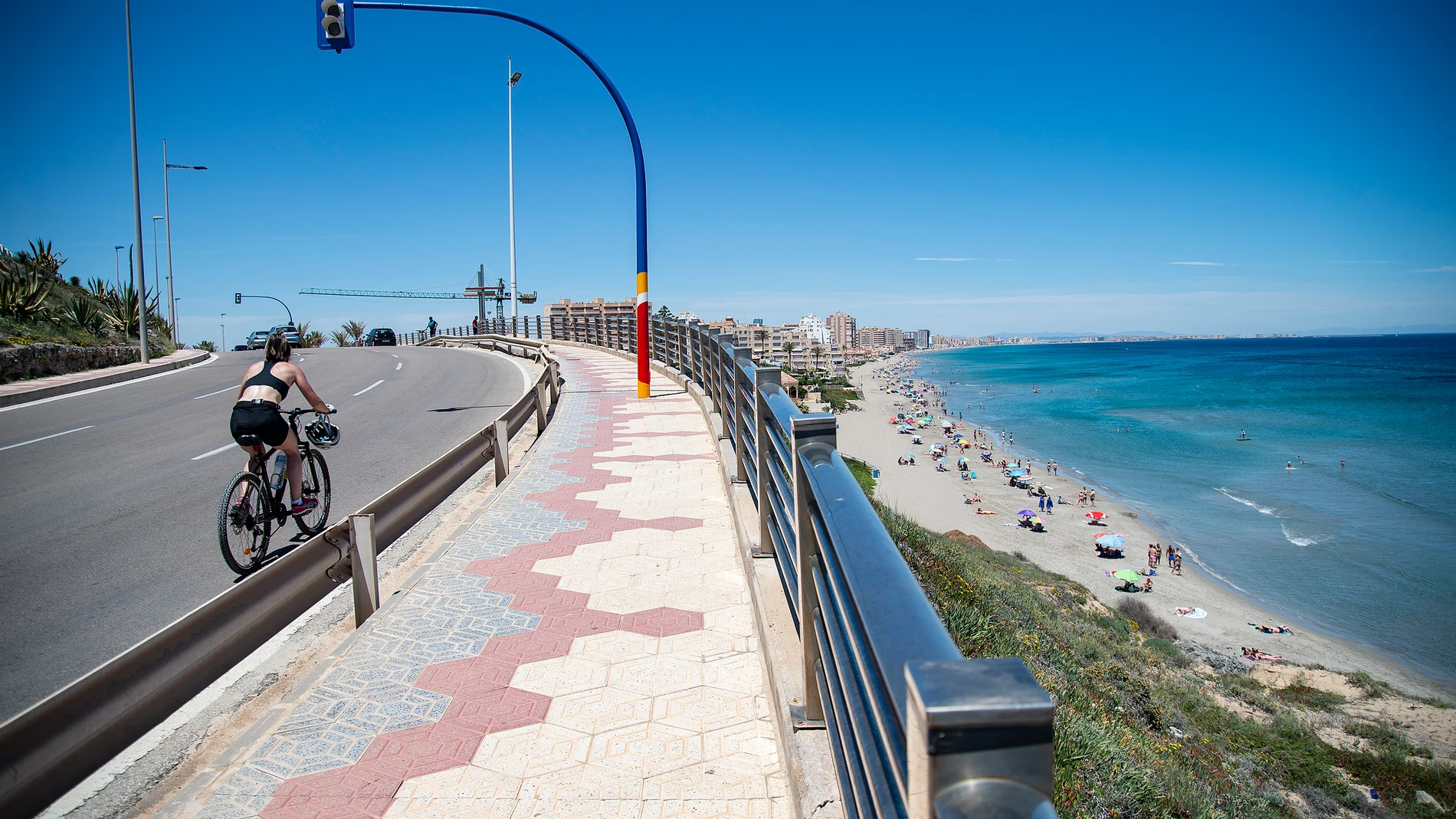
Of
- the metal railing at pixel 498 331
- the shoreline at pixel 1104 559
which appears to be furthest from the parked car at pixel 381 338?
the shoreline at pixel 1104 559

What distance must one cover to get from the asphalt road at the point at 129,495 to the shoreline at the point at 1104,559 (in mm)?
16006

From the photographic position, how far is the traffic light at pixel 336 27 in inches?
391

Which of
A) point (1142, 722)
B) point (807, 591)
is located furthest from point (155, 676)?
point (1142, 722)

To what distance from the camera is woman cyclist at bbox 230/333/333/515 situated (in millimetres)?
5719

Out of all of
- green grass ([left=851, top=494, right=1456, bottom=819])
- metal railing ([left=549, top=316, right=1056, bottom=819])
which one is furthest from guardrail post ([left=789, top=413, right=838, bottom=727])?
green grass ([left=851, top=494, right=1456, bottom=819])

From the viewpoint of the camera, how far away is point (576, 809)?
Result: 2.83 metres

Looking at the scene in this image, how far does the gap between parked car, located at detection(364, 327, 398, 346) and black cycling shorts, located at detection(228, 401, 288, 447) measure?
43.2 meters

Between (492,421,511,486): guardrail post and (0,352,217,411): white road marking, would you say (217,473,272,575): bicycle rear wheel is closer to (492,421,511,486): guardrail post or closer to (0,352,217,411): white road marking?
(492,421,511,486): guardrail post

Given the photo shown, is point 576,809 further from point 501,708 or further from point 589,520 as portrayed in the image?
point 589,520

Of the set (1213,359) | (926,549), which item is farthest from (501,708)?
(1213,359)

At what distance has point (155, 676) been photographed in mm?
2777

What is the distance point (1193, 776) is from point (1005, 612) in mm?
2375

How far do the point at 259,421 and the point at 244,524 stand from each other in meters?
0.74

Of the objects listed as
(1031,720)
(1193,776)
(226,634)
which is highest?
(1031,720)
